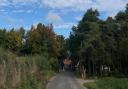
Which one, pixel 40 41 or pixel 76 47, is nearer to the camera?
pixel 40 41

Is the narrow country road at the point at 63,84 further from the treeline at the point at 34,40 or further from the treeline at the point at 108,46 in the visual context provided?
the treeline at the point at 34,40

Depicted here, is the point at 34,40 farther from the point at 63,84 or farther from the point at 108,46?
the point at 63,84

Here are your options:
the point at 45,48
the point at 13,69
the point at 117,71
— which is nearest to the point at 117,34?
the point at 117,71

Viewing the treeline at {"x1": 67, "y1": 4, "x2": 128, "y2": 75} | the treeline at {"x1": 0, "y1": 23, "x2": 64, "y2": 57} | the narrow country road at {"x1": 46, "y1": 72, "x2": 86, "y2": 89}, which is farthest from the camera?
the treeline at {"x1": 0, "y1": 23, "x2": 64, "y2": 57}

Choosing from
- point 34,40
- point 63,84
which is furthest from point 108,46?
point 63,84

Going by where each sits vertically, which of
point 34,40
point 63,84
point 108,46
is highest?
point 34,40

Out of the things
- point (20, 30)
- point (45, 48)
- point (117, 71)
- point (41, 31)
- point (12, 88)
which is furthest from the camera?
point (20, 30)

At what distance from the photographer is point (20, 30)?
106312 millimetres

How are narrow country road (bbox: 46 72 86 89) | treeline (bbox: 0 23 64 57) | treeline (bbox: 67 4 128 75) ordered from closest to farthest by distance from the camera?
narrow country road (bbox: 46 72 86 89) → treeline (bbox: 67 4 128 75) → treeline (bbox: 0 23 64 57)

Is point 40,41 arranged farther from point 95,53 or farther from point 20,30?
point 95,53

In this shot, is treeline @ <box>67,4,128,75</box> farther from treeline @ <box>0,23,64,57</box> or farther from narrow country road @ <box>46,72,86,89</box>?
narrow country road @ <box>46,72,86,89</box>

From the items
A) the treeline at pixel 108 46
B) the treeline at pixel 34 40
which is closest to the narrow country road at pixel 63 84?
the treeline at pixel 108 46

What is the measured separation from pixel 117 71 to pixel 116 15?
1280 centimetres

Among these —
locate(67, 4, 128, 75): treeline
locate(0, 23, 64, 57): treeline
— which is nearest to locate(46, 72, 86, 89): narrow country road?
locate(67, 4, 128, 75): treeline
